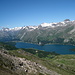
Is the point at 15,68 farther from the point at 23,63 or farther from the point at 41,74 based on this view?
the point at 41,74

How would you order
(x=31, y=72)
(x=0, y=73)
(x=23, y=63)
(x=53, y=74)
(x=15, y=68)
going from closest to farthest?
(x=0, y=73)
(x=15, y=68)
(x=31, y=72)
(x=23, y=63)
(x=53, y=74)

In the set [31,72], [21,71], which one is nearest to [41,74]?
[31,72]

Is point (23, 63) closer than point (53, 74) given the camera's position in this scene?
Yes

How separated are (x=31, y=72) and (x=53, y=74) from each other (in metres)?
17.1

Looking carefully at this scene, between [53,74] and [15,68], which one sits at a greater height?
[15,68]

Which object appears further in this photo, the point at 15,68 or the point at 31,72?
the point at 31,72

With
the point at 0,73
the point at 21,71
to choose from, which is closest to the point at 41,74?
the point at 21,71

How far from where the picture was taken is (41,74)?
61531 millimetres

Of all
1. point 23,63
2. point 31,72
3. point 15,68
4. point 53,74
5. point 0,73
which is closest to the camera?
point 0,73

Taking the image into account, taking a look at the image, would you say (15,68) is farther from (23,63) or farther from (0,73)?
(0,73)

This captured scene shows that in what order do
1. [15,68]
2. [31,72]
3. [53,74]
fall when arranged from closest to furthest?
[15,68] < [31,72] < [53,74]

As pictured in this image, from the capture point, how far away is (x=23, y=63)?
66000 mm

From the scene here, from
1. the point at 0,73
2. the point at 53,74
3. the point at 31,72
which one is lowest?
the point at 53,74

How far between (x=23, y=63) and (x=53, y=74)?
1941cm
